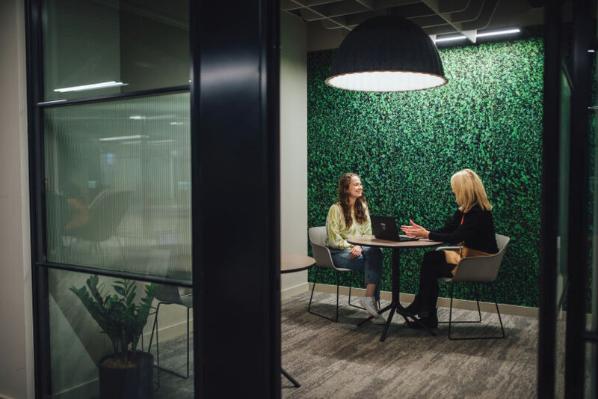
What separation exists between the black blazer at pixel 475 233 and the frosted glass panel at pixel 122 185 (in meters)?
3.23

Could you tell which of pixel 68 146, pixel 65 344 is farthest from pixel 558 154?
pixel 65 344

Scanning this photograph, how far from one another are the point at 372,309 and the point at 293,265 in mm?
1835

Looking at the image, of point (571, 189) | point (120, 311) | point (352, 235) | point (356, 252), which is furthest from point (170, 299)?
point (352, 235)

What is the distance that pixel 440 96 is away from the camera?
6.33 metres

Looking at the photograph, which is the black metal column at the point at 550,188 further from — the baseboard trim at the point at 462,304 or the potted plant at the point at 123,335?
the baseboard trim at the point at 462,304

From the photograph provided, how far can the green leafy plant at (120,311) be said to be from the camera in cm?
272

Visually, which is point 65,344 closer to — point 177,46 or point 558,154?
point 177,46

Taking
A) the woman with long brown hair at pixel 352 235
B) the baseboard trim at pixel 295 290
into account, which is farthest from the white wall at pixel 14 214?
the baseboard trim at pixel 295 290

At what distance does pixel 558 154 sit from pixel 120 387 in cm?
231

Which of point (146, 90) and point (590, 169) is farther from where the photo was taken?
point (146, 90)

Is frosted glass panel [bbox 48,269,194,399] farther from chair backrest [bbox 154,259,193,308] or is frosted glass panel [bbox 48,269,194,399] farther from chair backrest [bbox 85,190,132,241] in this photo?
chair backrest [bbox 85,190,132,241]

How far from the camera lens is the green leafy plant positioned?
2.72 metres

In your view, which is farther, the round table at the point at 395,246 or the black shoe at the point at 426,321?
the black shoe at the point at 426,321

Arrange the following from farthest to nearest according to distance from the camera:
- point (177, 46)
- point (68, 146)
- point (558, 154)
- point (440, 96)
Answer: point (440, 96)
point (68, 146)
point (177, 46)
point (558, 154)
